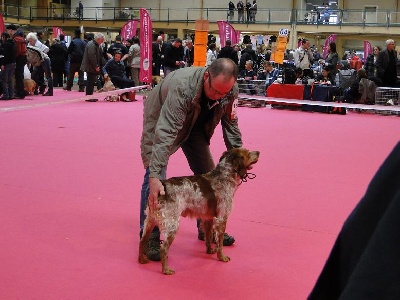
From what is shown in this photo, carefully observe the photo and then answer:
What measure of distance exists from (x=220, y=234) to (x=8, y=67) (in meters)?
11.2

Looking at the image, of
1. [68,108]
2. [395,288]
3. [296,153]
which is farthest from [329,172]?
[68,108]

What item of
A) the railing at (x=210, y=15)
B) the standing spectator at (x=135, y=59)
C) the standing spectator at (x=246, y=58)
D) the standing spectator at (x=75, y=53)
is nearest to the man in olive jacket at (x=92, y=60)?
the standing spectator at (x=135, y=59)

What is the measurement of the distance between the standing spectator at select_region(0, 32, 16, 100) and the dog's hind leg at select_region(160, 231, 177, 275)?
36.0ft

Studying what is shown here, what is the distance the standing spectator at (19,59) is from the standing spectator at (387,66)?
9.03m

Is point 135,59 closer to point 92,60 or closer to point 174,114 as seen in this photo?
point 92,60

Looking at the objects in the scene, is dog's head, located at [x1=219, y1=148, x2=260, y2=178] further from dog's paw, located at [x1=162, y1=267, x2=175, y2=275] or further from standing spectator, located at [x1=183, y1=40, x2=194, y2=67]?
standing spectator, located at [x1=183, y1=40, x2=194, y2=67]

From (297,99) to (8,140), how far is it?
28.4 ft

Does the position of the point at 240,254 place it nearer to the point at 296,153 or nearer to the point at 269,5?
the point at 296,153

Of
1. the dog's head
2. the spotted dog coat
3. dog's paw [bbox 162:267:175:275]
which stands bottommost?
dog's paw [bbox 162:267:175:275]

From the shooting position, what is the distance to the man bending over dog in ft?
11.9

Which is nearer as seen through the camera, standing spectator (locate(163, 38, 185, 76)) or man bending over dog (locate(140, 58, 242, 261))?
man bending over dog (locate(140, 58, 242, 261))

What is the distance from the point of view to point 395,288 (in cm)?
66

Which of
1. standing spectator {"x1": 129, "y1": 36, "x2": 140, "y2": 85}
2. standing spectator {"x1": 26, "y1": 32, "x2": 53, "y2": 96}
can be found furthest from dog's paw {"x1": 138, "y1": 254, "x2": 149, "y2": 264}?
standing spectator {"x1": 129, "y1": 36, "x2": 140, "y2": 85}

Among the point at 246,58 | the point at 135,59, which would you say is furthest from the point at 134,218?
the point at 246,58
